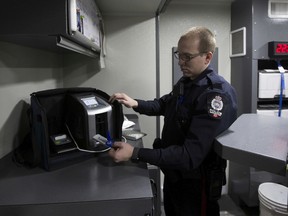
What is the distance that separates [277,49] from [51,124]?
77.5 inches

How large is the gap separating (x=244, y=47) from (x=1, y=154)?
208 cm

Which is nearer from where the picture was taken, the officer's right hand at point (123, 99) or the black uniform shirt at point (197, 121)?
the black uniform shirt at point (197, 121)

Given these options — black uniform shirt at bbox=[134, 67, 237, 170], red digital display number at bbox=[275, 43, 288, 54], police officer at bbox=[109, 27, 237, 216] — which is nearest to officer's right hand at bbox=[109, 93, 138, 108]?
police officer at bbox=[109, 27, 237, 216]

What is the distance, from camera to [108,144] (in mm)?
1144

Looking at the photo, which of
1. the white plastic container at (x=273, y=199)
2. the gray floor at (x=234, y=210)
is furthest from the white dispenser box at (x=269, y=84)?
the gray floor at (x=234, y=210)

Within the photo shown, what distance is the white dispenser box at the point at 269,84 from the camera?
2.21 m

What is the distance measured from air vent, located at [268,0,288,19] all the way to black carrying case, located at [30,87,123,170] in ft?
5.74

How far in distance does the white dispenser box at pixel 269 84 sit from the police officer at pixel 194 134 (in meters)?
1.15

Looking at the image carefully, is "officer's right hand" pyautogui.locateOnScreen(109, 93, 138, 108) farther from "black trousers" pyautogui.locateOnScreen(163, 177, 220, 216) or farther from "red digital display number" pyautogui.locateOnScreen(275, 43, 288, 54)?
"red digital display number" pyautogui.locateOnScreen(275, 43, 288, 54)

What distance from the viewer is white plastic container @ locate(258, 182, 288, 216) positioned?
182cm

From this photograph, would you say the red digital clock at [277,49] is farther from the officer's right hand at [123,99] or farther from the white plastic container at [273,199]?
the officer's right hand at [123,99]

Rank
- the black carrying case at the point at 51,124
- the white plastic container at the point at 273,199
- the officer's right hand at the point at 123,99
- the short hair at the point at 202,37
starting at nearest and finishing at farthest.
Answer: the black carrying case at the point at 51,124 → the short hair at the point at 202,37 → the officer's right hand at the point at 123,99 → the white plastic container at the point at 273,199

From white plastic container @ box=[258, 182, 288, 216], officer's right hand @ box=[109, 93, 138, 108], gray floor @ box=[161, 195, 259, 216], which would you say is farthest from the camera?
gray floor @ box=[161, 195, 259, 216]

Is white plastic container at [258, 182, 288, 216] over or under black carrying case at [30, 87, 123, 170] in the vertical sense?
under
